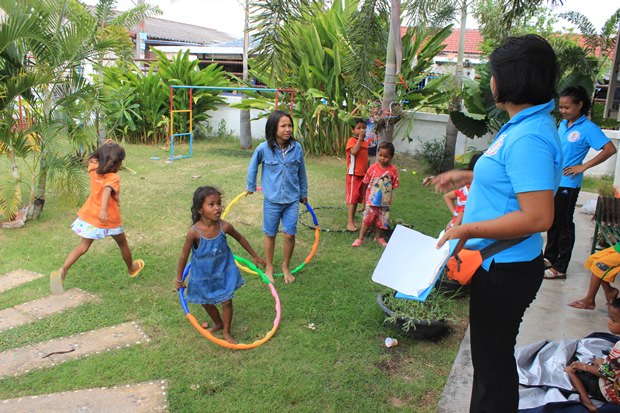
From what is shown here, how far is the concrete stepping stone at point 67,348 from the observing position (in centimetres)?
343

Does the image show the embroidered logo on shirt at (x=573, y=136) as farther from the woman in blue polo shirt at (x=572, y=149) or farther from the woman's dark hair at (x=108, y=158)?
the woman's dark hair at (x=108, y=158)

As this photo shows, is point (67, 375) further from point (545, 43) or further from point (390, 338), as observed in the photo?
point (545, 43)

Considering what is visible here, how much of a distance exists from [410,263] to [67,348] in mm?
2648

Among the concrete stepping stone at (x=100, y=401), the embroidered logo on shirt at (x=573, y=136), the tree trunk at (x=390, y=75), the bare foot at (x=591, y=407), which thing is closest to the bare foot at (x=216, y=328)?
the concrete stepping stone at (x=100, y=401)

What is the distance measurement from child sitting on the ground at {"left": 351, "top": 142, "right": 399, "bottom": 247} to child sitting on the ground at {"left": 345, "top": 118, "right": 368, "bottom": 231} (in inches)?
18.5

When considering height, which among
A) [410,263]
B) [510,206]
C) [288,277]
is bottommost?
[288,277]

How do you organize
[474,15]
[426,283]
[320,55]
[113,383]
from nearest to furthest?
[426,283]
[113,383]
[320,55]
[474,15]

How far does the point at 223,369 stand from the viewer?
3.43m

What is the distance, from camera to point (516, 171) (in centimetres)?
184

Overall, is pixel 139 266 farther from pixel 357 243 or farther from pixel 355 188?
pixel 355 188

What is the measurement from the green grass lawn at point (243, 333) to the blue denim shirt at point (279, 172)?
2.83 feet

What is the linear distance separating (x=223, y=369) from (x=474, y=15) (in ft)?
41.2

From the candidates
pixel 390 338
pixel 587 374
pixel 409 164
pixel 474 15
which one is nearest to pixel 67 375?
pixel 390 338

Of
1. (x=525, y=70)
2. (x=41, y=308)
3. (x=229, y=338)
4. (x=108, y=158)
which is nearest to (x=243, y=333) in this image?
(x=229, y=338)
